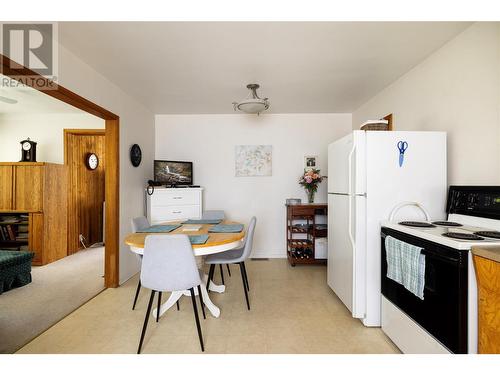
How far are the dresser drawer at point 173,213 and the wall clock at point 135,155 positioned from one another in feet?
2.17

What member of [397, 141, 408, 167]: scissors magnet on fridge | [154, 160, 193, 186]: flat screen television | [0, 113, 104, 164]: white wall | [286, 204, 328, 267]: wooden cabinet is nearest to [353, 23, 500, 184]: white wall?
Answer: [397, 141, 408, 167]: scissors magnet on fridge

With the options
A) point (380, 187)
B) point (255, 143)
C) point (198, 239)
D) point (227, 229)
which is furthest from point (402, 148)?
point (255, 143)

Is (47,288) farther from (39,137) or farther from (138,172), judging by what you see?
(39,137)

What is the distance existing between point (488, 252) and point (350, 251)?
40.4 inches

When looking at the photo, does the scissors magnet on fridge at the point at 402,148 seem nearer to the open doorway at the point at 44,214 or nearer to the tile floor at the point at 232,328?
the tile floor at the point at 232,328

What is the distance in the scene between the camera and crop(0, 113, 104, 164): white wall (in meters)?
3.91

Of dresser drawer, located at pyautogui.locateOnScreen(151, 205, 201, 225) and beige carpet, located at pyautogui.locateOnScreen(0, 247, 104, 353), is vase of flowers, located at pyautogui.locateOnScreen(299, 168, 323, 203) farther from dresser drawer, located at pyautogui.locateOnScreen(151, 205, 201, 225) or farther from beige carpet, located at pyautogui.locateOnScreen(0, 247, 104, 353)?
beige carpet, located at pyautogui.locateOnScreen(0, 247, 104, 353)

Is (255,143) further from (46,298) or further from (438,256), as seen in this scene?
(46,298)

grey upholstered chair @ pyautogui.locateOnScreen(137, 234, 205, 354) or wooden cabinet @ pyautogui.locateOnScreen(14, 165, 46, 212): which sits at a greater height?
wooden cabinet @ pyautogui.locateOnScreen(14, 165, 46, 212)

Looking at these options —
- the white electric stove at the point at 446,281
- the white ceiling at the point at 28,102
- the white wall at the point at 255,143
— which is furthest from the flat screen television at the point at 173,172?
the white electric stove at the point at 446,281

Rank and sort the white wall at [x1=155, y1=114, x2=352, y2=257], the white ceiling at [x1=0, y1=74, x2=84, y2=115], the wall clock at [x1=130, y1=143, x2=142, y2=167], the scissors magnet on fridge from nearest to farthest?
the scissors magnet on fridge → the white ceiling at [x1=0, y1=74, x2=84, y2=115] → the wall clock at [x1=130, y1=143, x2=142, y2=167] → the white wall at [x1=155, y1=114, x2=352, y2=257]

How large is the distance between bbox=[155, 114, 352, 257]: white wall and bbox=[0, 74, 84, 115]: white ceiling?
4.61 ft

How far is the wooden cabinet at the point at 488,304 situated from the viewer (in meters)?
1.02
